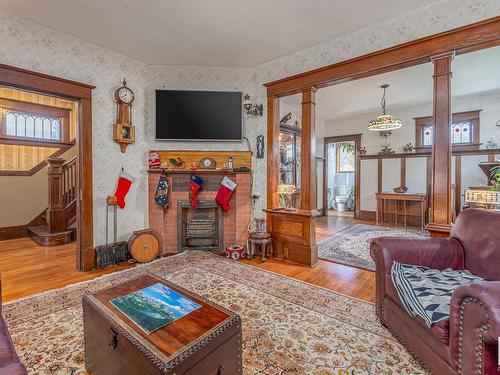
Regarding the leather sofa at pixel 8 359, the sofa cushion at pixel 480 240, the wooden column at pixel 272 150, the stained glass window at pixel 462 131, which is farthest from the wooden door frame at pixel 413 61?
the stained glass window at pixel 462 131

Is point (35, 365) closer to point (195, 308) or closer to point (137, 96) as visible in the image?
point (195, 308)

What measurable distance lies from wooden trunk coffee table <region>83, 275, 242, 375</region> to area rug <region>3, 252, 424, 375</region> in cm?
36

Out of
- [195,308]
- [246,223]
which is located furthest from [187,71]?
[195,308]

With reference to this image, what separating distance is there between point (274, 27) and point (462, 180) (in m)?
5.13

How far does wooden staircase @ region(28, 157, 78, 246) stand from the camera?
4324mm

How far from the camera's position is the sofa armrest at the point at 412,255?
6.16 ft

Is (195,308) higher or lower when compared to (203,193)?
lower

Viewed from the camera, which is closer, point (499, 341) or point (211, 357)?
point (499, 341)

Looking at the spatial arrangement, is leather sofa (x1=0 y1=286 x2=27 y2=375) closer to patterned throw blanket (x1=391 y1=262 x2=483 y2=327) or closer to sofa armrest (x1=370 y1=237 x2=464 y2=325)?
patterned throw blanket (x1=391 y1=262 x2=483 y2=327)

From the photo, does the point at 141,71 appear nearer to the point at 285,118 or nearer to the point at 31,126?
the point at 285,118

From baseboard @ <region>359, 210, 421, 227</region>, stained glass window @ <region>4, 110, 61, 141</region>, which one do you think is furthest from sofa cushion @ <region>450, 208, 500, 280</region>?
stained glass window @ <region>4, 110, 61, 141</region>

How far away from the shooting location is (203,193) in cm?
384

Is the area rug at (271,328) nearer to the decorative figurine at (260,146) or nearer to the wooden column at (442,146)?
the wooden column at (442,146)

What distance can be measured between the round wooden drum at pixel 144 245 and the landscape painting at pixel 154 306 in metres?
1.97
